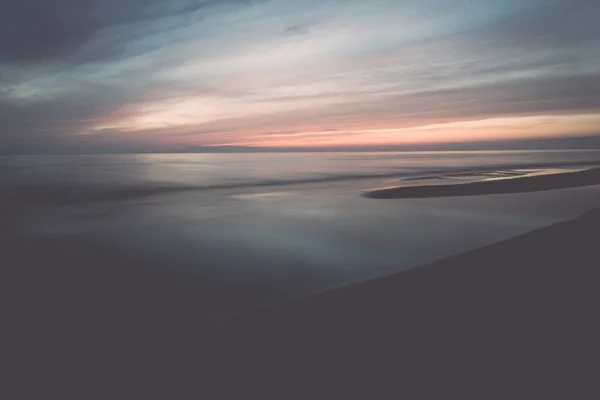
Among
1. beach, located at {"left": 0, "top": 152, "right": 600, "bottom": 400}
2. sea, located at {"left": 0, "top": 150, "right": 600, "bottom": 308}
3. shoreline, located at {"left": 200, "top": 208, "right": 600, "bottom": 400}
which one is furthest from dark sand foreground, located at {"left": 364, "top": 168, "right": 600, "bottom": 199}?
shoreline, located at {"left": 200, "top": 208, "right": 600, "bottom": 400}

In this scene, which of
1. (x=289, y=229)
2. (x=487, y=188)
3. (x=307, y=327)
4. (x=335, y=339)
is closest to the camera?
(x=335, y=339)

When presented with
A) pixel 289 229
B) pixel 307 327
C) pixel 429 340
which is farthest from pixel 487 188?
pixel 307 327

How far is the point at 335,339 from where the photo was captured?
510 cm

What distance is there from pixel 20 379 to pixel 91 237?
9869 mm

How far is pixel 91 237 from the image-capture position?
1352cm

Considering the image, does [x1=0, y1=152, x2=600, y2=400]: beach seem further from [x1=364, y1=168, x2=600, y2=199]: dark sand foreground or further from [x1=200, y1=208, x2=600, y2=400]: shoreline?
[x1=364, y1=168, x2=600, y2=199]: dark sand foreground

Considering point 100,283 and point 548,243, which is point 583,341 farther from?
point 100,283

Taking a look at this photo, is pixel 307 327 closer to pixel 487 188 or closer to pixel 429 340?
pixel 429 340

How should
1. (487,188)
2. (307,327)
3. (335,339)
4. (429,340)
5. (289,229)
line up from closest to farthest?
(429,340) < (335,339) < (307,327) < (289,229) < (487,188)

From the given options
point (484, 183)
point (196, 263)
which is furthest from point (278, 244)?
point (484, 183)

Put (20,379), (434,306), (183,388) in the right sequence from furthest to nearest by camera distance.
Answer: (434,306), (20,379), (183,388)

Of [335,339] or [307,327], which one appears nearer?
[335,339]

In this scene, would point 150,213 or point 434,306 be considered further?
point 150,213

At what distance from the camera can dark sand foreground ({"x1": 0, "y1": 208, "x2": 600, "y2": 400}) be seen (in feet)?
13.7
